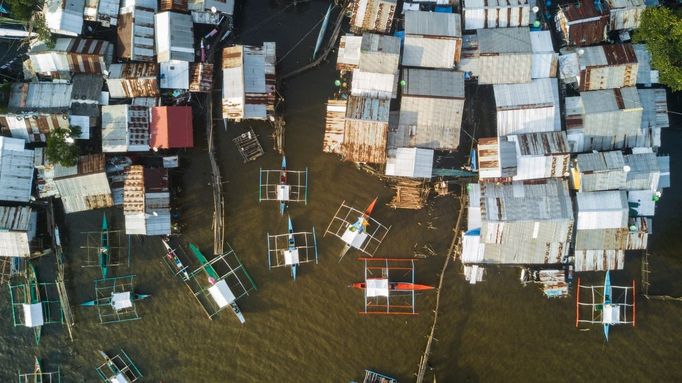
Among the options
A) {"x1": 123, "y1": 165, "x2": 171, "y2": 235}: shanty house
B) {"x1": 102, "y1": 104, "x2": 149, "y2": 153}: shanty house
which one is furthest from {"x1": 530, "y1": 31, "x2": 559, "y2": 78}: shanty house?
{"x1": 102, "y1": 104, "x2": 149, "y2": 153}: shanty house

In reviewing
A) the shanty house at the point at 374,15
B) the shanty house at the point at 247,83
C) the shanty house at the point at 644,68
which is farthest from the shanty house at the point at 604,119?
the shanty house at the point at 247,83

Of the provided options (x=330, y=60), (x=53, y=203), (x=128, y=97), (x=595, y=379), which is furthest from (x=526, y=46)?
(x=53, y=203)

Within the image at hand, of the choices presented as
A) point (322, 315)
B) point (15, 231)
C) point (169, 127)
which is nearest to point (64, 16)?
point (169, 127)

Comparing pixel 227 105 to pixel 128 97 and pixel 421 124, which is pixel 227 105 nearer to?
pixel 128 97

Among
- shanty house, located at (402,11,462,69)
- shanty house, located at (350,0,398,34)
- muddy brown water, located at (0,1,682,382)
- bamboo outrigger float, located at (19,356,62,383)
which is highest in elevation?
shanty house, located at (350,0,398,34)

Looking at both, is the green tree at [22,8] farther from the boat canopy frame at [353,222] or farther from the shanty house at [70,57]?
the boat canopy frame at [353,222]

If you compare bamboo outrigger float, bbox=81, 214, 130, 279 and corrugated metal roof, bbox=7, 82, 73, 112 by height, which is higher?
corrugated metal roof, bbox=7, 82, 73, 112

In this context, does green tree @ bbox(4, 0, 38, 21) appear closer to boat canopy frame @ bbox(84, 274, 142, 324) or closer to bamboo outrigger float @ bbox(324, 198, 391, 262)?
boat canopy frame @ bbox(84, 274, 142, 324)
